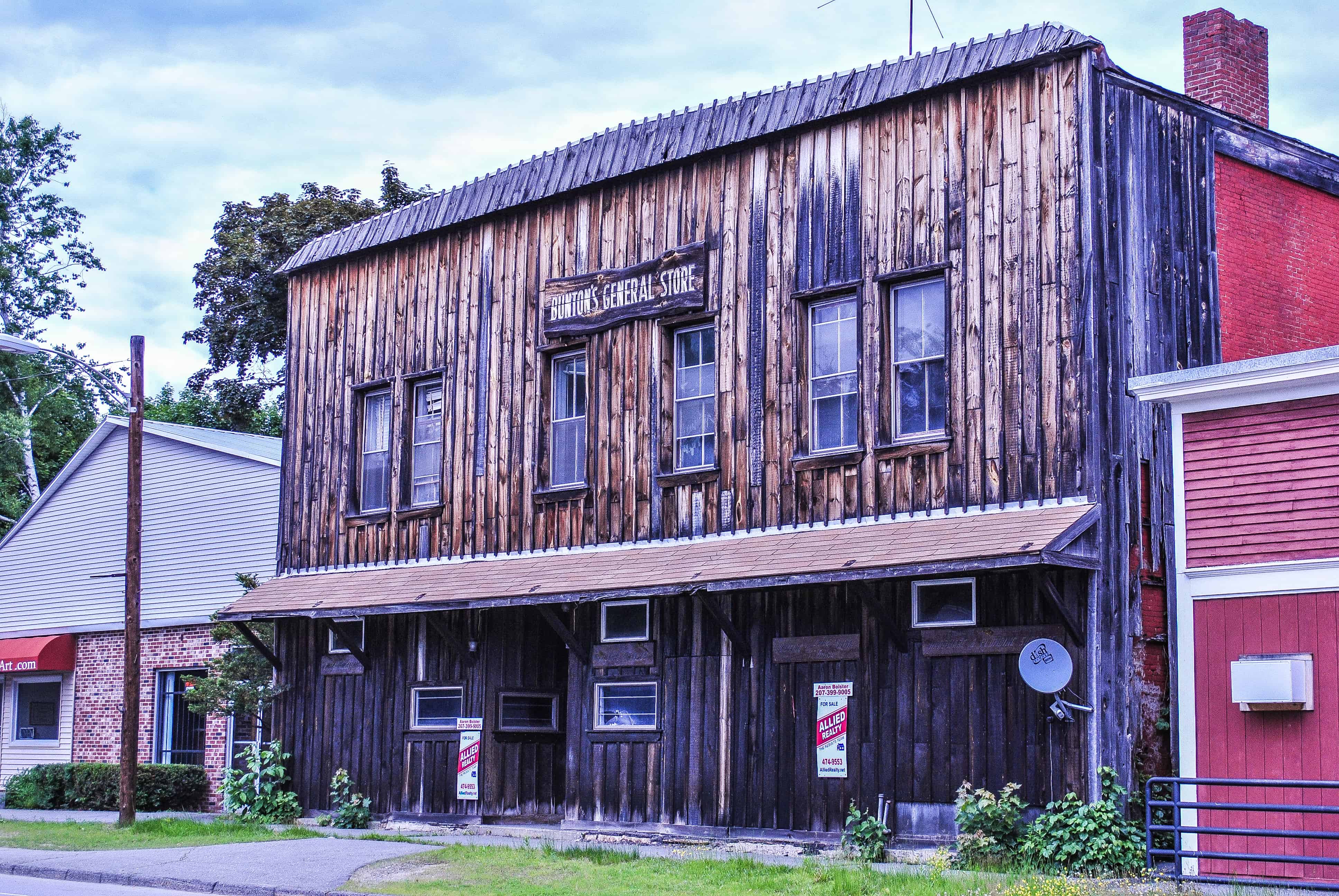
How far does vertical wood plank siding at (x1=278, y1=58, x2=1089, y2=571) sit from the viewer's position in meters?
15.4

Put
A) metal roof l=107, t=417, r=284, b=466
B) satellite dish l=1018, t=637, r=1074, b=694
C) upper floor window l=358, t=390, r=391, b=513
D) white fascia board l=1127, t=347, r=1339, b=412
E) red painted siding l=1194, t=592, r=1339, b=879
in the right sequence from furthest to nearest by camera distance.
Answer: metal roof l=107, t=417, r=284, b=466 → upper floor window l=358, t=390, r=391, b=513 → satellite dish l=1018, t=637, r=1074, b=694 → white fascia board l=1127, t=347, r=1339, b=412 → red painted siding l=1194, t=592, r=1339, b=879

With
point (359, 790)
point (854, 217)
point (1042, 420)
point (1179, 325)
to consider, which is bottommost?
point (359, 790)

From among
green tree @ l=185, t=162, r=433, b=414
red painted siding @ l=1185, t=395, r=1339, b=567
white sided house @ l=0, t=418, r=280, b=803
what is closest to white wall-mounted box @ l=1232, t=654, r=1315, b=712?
red painted siding @ l=1185, t=395, r=1339, b=567

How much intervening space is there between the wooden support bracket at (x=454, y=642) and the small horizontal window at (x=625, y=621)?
2.18 metres

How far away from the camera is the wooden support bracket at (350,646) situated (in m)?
21.4

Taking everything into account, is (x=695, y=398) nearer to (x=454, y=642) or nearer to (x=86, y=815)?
(x=454, y=642)

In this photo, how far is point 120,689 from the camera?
93.1 feet

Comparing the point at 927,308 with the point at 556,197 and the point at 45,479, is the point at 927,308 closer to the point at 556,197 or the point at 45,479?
the point at 556,197

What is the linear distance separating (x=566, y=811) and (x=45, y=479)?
37.4 meters

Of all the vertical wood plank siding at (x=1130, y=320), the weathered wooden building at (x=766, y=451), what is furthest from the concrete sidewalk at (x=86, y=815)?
the vertical wood plank siding at (x=1130, y=320)

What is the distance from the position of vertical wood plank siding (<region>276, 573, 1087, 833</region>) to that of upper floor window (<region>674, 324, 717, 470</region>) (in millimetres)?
1705

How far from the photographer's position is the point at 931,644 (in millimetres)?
15508

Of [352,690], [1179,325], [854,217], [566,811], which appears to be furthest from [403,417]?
[1179,325]

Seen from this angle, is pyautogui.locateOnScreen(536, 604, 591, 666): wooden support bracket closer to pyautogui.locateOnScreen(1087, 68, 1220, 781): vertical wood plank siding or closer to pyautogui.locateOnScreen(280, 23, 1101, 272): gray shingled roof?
pyautogui.locateOnScreen(280, 23, 1101, 272): gray shingled roof
